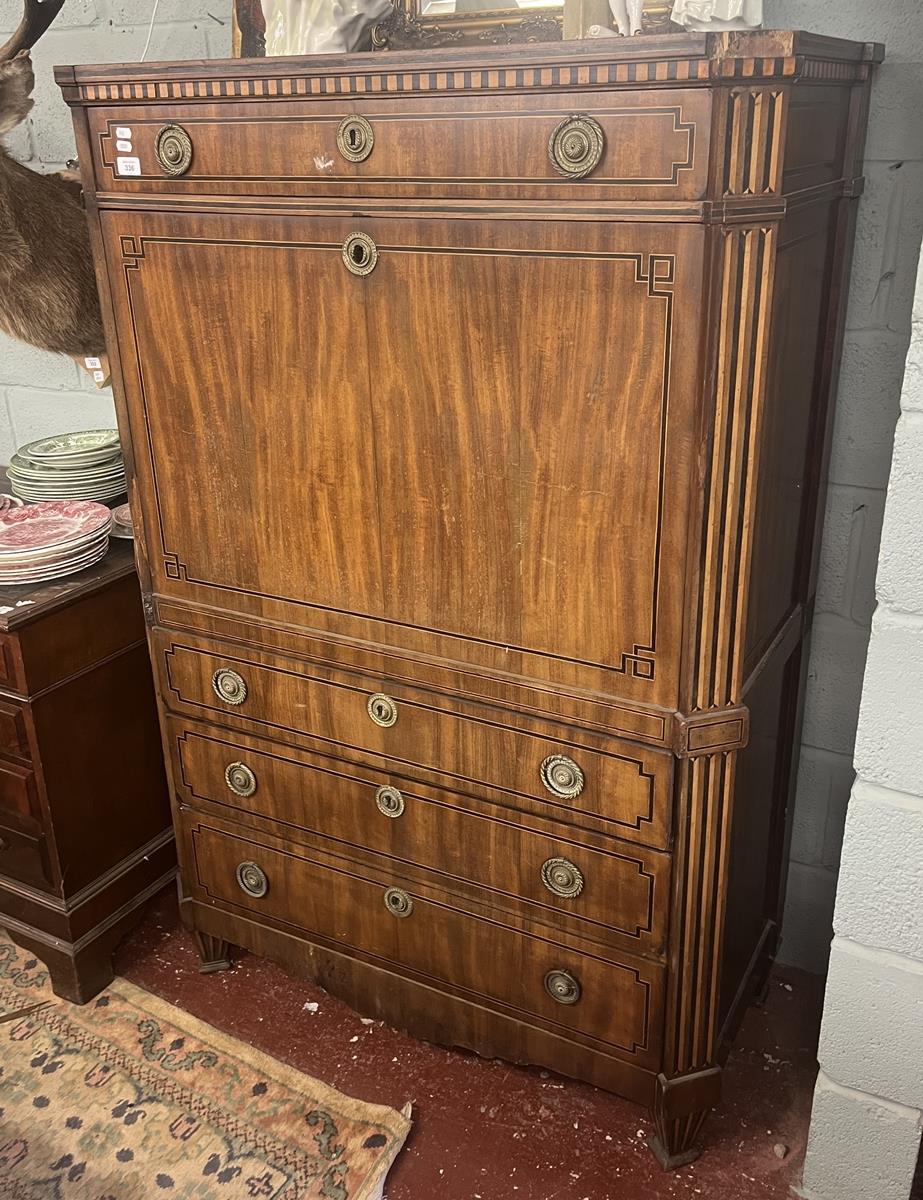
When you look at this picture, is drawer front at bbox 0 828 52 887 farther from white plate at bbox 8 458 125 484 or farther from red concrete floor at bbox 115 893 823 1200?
white plate at bbox 8 458 125 484

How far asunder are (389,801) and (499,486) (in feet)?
2.02

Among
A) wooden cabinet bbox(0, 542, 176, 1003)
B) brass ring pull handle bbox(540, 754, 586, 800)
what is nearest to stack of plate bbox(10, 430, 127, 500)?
wooden cabinet bbox(0, 542, 176, 1003)

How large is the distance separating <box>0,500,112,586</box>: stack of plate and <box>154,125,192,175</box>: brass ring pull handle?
31.2 inches

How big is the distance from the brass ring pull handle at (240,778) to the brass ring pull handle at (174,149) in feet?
3.33

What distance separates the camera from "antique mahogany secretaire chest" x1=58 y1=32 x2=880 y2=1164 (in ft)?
4.28

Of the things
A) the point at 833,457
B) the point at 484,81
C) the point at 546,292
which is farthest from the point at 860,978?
the point at 484,81

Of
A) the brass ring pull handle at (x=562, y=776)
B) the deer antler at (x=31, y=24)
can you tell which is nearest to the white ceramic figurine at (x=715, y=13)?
the brass ring pull handle at (x=562, y=776)

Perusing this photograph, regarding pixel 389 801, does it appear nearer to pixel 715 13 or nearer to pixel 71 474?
pixel 71 474

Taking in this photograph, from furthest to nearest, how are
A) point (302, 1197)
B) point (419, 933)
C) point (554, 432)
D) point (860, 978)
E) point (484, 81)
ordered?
point (419, 933), point (302, 1197), point (860, 978), point (554, 432), point (484, 81)

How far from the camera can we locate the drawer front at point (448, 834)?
1.64 metres

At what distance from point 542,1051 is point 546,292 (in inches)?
A: 49.4

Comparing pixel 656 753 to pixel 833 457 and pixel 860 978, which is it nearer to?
pixel 860 978

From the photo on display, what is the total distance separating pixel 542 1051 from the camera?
1829mm

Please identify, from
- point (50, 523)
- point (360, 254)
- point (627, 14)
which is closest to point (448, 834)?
point (360, 254)
